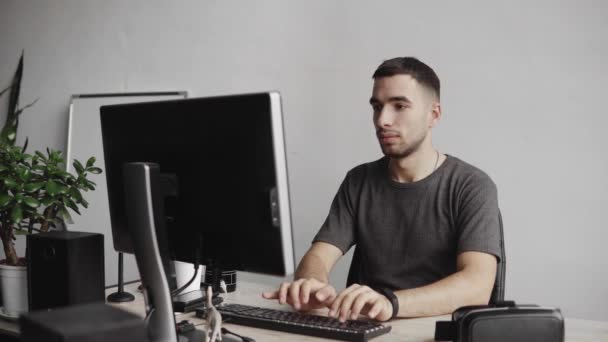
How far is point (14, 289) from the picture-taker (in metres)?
1.59

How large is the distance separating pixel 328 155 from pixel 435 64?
0.60m

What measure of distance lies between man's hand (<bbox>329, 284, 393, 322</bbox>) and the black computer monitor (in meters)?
0.33

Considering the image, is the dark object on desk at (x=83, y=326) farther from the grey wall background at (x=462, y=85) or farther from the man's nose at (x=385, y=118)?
the grey wall background at (x=462, y=85)

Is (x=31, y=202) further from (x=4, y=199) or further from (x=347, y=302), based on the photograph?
(x=347, y=302)

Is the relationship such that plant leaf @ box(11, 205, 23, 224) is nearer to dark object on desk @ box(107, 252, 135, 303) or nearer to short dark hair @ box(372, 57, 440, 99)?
dark object on desk @ box(107, 252, 135, 303)

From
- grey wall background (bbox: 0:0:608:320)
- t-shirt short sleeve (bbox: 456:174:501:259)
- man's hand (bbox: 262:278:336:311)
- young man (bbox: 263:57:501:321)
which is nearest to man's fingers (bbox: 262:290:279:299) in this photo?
man's hand (bbox: 262:278:336:311)

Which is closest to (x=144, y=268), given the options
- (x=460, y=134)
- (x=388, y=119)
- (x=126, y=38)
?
(x=388, y=119)

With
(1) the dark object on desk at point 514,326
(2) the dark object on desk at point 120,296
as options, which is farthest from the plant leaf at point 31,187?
(1) the dark object on desk at point 514,326

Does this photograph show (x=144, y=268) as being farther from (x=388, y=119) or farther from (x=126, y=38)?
(x=126, y=38)

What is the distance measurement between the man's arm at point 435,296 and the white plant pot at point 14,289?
0.86m

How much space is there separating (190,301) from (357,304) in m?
0.45

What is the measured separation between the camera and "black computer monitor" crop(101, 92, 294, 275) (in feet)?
3.27

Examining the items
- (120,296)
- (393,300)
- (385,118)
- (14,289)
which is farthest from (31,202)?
(385,118)

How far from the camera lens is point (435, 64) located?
2303 millimetres
